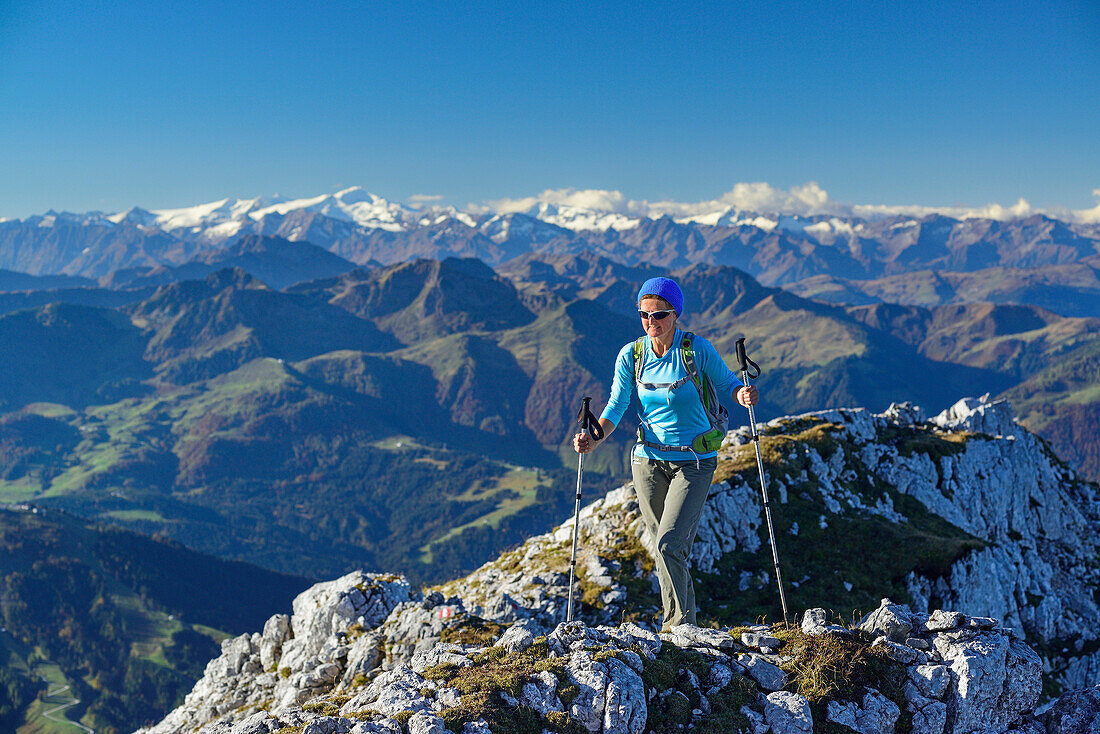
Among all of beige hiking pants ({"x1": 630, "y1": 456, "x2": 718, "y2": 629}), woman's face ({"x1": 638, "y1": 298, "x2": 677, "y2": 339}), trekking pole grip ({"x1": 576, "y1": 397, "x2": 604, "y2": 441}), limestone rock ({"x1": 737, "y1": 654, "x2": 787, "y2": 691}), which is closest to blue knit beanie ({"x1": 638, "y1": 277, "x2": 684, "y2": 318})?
woman's face ({"x1": 638, "y1": 298, "x2": 677, "y2": 339})

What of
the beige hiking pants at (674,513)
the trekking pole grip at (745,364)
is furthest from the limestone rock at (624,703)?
the trekking pole grip at (745,364)

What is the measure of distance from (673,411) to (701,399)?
0.67 metres

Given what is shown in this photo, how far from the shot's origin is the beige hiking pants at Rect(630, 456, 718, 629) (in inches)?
551

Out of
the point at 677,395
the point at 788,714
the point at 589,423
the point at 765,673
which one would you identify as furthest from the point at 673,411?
the point at 788,714

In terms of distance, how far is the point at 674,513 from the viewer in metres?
14.0

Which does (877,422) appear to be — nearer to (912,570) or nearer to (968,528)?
(968,528)

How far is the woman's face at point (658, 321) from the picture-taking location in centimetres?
1405

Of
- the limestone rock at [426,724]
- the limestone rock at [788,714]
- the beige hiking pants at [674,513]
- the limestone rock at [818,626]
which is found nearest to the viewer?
the limestone rock at [426,724]

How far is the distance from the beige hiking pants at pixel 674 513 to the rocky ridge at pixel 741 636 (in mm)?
1169

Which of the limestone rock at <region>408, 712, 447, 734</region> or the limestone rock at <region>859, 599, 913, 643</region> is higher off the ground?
the limestone rock at <region>859, 599, 913, 643</region>

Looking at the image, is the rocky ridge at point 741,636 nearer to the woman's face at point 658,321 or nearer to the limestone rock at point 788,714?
the limestone rock at point 788,714

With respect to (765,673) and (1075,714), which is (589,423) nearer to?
(765,673)

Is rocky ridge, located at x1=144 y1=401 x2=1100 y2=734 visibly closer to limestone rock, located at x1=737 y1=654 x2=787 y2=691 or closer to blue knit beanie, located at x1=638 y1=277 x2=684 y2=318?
limestone rock, located at x1=737 y1=654 x2=787 y2=691

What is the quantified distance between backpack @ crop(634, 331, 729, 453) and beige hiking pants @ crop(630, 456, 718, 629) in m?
0.34
